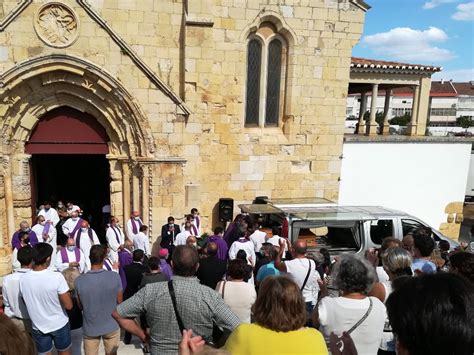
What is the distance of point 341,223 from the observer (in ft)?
24.8

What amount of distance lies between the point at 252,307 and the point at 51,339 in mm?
2758

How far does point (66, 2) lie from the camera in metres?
7.70

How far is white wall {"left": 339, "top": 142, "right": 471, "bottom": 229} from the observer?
11.2 meters

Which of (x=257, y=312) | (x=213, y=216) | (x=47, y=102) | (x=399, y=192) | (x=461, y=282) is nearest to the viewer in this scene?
(x=461, y=282)

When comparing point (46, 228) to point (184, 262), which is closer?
point (184, 262)

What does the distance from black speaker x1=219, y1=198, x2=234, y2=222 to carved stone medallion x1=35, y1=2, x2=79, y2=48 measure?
17.0 ft

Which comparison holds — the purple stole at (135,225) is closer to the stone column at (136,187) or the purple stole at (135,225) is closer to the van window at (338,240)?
the stone column at (136,187)

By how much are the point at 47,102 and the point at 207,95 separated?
12.5 ft

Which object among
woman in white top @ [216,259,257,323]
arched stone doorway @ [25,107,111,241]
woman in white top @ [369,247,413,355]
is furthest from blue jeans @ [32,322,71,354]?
arched stone doorway @ [25,107,111,241]

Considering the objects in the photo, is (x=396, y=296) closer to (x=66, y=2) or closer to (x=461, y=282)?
(x=461, y=282)

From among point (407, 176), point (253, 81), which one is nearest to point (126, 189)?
point (253, 81)

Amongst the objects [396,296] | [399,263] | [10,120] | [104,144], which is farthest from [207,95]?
[396,296]

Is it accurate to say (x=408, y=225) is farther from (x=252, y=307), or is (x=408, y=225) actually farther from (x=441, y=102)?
(x=441, y=102)

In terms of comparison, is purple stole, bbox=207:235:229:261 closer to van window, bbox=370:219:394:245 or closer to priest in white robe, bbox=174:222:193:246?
priest in white robe, bbox=174:222:193:246
